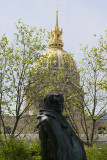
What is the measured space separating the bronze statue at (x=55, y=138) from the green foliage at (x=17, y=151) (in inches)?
312

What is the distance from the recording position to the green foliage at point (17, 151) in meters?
12.7

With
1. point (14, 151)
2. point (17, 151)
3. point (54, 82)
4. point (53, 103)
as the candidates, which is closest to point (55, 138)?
point (53, 103)

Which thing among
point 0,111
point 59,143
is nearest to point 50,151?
point 59,143

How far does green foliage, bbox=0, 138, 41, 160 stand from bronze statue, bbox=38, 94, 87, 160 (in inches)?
312

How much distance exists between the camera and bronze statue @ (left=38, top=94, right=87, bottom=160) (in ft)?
15.0

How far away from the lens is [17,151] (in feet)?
43.6

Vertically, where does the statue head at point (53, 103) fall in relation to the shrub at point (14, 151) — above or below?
above

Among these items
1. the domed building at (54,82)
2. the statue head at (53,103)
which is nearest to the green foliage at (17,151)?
the domed building at (54,82)

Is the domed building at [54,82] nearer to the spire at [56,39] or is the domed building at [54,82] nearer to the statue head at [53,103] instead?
the statue head at [53,103]

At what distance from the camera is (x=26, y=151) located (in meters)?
13.5

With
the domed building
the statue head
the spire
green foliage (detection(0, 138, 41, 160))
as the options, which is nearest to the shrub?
green foliage (detection(0, 138, 41, 160))

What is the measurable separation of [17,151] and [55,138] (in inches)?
363

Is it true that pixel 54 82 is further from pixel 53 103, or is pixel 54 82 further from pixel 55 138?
pixel 55 138

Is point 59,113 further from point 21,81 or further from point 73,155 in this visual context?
point 21,81
